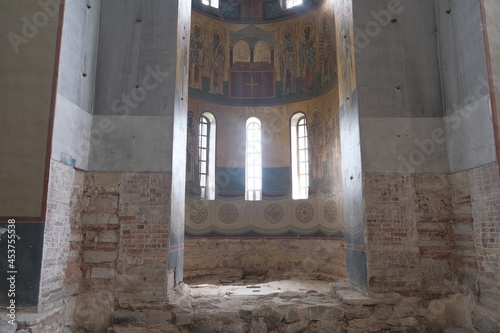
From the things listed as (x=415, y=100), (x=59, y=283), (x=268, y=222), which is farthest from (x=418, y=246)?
(x=268, y=222)

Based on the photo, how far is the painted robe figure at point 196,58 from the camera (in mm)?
12875

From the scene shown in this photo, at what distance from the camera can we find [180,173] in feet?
22.1

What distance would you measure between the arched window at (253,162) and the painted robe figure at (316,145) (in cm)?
187

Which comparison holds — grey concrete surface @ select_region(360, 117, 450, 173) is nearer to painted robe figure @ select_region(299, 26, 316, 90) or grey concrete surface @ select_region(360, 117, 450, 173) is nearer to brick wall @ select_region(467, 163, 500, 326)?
brick wall @ select_region(467, 163, 500, 326)

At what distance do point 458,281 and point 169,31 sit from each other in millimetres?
6462

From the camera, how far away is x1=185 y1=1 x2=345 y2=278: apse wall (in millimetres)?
12062

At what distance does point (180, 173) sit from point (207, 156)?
6394 millimetres

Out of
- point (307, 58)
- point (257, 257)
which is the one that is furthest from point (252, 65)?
point (257, 257)

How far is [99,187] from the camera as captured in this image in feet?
19.9

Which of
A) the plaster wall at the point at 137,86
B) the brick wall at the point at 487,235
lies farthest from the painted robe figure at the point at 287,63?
the brick wall at the point at 487,235

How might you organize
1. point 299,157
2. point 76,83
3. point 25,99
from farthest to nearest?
point 299,157 < point 76,83 < point 25,99

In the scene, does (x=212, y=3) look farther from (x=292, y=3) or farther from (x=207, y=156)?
(x=207, y=156)

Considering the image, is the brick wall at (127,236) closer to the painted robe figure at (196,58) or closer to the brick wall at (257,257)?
the brick wall at (257,257)

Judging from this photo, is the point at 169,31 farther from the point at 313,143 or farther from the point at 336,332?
the point at 313,143
